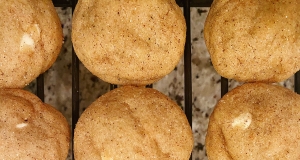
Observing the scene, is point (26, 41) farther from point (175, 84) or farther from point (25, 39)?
point (175, 84)

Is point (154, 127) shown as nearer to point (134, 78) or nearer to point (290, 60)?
point (134, 78)

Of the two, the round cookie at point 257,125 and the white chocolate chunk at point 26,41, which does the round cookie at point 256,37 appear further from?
the white chocolate chunk at point 26,41

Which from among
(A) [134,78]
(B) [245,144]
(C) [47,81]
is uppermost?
(A) [134,78]

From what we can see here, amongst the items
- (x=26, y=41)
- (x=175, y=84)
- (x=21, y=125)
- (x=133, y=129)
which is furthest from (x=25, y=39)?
(x=175, y=84)

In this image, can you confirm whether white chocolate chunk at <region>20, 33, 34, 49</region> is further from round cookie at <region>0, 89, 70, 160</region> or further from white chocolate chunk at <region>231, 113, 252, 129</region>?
white chocolate chunk at <region>231, 113, 252, 129</region>

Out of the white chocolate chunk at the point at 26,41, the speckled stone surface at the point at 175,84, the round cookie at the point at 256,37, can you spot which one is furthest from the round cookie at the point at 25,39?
the round cookie at the point at 256,37

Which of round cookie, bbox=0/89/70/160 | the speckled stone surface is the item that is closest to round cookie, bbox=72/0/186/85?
round cookie, bbox=0/89/70/160

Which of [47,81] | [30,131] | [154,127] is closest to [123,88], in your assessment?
[154,127]
